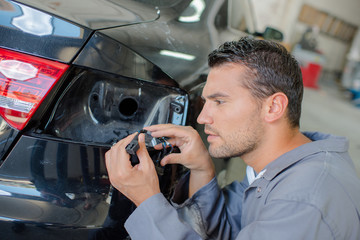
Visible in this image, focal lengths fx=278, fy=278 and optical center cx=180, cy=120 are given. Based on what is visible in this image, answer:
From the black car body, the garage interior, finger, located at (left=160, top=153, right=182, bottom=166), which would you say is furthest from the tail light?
the garage interior

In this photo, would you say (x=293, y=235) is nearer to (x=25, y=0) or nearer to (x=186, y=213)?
(x=186, y=213)

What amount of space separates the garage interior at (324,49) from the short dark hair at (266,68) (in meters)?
3.26

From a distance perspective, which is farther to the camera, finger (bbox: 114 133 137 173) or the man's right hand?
the man's right hand

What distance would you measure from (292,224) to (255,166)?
45cm

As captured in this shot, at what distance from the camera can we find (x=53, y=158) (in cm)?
85

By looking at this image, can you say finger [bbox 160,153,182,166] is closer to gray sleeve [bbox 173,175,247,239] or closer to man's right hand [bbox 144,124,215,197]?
man's right hand [bbox 144,124,215,197]

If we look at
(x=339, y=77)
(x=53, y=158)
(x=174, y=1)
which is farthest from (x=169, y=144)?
(x=339, y=77)

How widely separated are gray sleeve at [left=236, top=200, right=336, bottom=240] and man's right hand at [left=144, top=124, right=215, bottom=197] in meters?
0.40

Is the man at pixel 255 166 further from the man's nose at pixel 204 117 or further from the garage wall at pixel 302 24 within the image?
the garage wall at pixel 302 24

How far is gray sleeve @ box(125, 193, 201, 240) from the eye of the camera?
0.86 meters

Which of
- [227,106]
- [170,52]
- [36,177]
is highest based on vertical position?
[170,52]

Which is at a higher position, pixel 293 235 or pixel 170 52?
pixel 170 52

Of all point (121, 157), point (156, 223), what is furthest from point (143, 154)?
point (156, 223)

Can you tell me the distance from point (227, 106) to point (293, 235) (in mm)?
492
